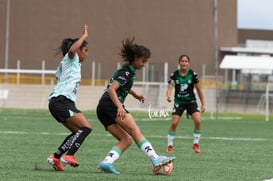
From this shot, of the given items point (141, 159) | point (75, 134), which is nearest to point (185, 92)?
point (141, 159)

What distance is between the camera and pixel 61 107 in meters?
11.8

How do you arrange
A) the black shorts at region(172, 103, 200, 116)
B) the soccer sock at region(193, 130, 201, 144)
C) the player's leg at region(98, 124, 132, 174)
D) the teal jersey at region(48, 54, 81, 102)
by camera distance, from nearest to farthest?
1. the player's leg at region(98, 124, 132, 174)
2. the teal jersey at region(48, 54, 81, 102)
3. the soccer sock at region(193, 130, 201, 144)
4. the black shorts at region(172, 103, 200, 116)

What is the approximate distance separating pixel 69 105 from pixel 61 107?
A: 0.38 feet

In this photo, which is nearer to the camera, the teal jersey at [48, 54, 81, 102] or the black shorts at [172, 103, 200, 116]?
the teal jersey at [48, 54, 81, 102]

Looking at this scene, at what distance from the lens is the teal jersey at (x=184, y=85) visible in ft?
56.7

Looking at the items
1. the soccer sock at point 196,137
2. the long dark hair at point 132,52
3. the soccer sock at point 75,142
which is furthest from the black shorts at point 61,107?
the soccer sock at point 196,137

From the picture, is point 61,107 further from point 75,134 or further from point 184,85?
point 184,85

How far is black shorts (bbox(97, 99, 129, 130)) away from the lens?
38.2ft

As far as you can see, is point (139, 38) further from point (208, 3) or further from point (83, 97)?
point (83, 97)

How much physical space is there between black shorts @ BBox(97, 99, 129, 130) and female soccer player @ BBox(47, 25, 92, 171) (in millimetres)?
274

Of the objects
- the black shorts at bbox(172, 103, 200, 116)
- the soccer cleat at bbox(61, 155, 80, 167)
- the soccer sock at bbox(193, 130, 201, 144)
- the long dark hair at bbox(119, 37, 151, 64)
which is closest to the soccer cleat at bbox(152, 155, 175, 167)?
the soccer cleat at bbox(61, 155, 80, 167)

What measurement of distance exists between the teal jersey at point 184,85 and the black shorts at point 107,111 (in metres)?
5.64

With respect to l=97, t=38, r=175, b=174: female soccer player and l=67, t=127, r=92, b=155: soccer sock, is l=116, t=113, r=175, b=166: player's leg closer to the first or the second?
l=97, t=38, r=175, b=174: female soccer player

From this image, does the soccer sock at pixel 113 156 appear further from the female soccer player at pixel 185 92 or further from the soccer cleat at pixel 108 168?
the female soccer player at pixel 185 92
